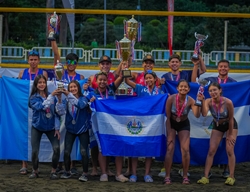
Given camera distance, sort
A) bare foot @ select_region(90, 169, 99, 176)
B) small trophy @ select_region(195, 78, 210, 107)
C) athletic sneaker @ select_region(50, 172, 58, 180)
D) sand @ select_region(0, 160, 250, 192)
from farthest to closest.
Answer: bare foot @ select_region(90, 169, 99, 176) < athletic sneaker @ select_region(50, 172, 58, 180) < small trophy @ select_region(195, 78, 210, 107) < sand @ select_region(0, 160, 250, 192)

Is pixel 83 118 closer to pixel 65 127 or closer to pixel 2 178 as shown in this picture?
pixel 65 127

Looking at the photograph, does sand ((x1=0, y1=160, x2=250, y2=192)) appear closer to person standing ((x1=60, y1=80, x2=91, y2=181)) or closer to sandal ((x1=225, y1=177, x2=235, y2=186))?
sandal ((x1=225, y1=177, x2=235, y2=186))

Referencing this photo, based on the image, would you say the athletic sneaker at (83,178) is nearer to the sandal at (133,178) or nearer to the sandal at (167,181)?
the sandal at (133,178)

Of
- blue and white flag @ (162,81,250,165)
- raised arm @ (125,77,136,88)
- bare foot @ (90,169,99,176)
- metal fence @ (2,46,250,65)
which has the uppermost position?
metal fence @ (2,46,250,65)

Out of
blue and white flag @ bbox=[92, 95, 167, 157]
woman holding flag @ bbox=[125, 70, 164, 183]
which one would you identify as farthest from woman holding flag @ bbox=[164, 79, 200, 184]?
woman holding flag @ bbox=[125, 70, 164, 183]

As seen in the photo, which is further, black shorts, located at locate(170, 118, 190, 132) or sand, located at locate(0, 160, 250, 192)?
black shorts, located at locate(170, 118, 190, 132)

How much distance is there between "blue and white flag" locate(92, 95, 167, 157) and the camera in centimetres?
809

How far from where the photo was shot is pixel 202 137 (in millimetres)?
8805

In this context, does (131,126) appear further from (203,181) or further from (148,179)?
(203,181)

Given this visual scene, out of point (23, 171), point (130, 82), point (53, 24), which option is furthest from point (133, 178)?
point (53, 24)

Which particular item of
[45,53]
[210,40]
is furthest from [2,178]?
[210,40]

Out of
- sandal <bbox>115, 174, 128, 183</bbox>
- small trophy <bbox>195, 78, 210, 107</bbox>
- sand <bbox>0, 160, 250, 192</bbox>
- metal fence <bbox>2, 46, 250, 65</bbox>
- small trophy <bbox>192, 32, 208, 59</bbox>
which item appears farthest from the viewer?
metal fence <bbox>2, 46, 250, 65</bbox>

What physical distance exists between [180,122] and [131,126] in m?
0.71

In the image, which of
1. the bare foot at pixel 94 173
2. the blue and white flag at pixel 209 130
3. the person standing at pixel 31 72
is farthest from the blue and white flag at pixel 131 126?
the person standing at pixel 31 72
